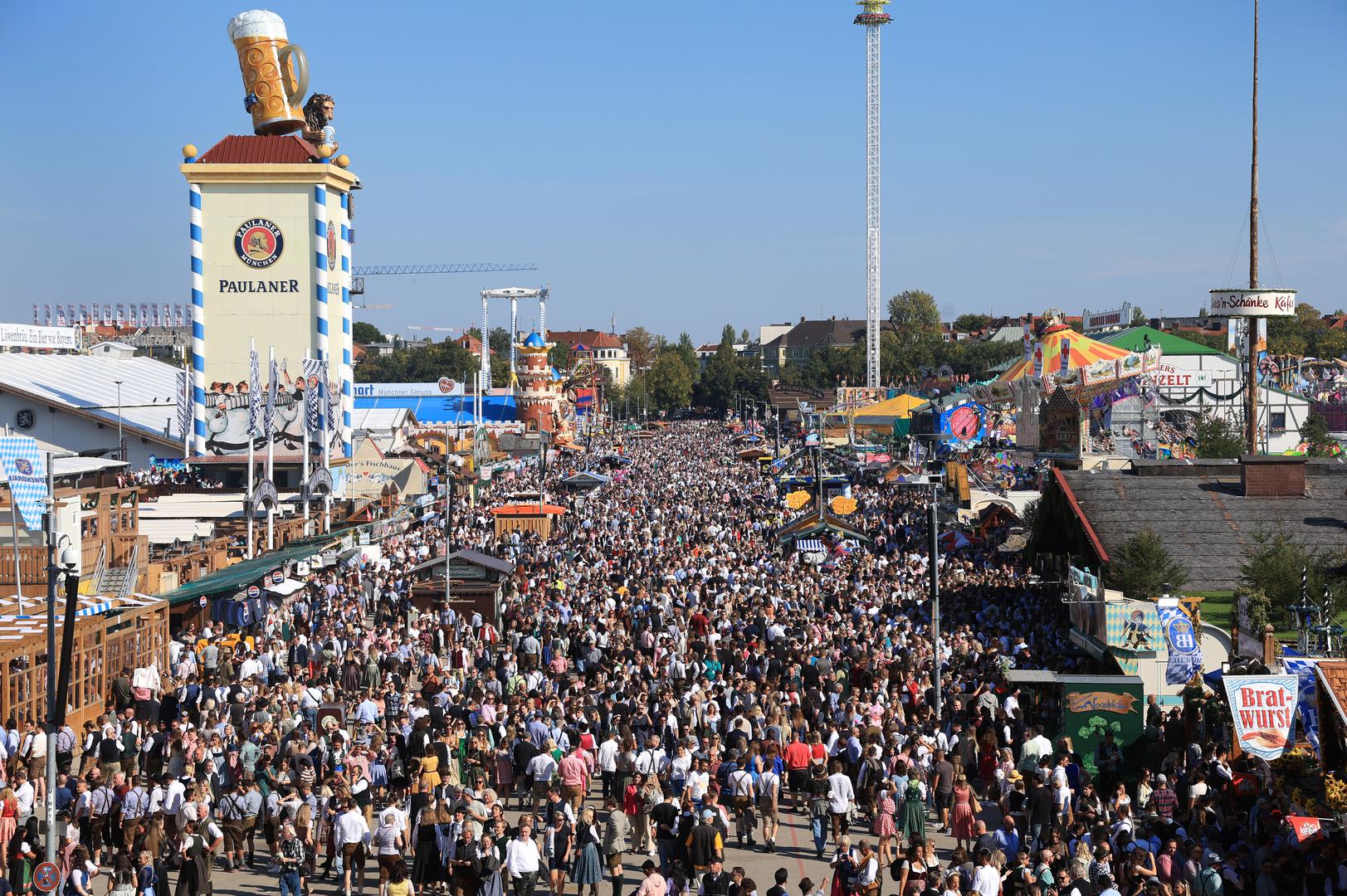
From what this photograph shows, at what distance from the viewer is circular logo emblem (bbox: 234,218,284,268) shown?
205ft

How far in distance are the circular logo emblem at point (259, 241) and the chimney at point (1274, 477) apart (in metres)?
44.0

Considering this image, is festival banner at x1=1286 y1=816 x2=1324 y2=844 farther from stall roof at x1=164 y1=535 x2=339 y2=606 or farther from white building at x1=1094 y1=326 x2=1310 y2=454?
white building at x1=1094 y1=326 x2=1310 y2=454

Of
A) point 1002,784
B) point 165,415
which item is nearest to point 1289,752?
point 1002,784

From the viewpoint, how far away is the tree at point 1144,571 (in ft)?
80.1

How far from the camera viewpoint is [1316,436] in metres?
67.4

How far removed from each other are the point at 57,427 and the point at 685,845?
55.4m

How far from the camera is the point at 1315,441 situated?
209ft

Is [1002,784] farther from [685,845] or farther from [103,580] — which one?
[103,580]

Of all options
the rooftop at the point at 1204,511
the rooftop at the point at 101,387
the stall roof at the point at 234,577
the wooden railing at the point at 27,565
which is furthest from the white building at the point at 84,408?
the rooftop at the point at 1204,511

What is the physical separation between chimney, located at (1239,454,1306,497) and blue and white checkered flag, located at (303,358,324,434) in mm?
27617

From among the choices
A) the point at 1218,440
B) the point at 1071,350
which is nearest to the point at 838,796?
the point at 1218,440

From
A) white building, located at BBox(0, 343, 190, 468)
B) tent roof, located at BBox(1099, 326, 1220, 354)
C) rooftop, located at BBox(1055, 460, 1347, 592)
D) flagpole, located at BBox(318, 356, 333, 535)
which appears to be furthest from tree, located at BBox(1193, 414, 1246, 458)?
white building, located at BBox(0, 343, 190, 468)

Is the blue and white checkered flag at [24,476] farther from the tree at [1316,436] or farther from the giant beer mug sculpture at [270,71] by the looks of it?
the tree at [1316,436]

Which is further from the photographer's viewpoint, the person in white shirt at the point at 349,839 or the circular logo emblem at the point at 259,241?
the circular logo emblem at the point at 259,241
